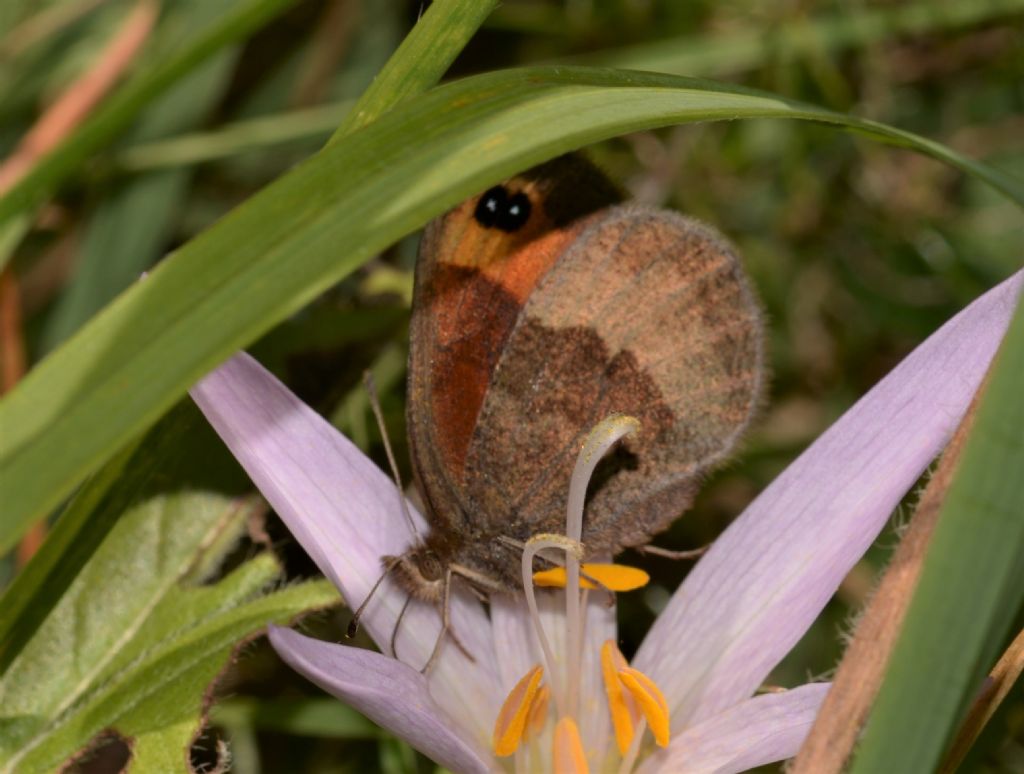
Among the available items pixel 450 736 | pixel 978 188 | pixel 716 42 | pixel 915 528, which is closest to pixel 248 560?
pixel 450 736

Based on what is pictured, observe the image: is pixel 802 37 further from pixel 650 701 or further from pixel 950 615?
pixel 950 615

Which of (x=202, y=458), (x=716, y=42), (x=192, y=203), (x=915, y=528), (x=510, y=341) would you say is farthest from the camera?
(x=192, y=203)

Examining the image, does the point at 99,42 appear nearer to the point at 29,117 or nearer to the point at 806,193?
the point at 29,117

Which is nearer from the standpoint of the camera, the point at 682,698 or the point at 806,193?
the point at 682,698

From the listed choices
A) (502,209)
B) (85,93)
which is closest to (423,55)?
(502,209)

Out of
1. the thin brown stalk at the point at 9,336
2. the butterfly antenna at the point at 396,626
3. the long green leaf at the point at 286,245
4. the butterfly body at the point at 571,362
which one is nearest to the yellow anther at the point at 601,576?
the butterfly body at the point at 571,362

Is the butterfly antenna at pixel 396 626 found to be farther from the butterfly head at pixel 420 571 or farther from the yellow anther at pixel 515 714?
the yellow anther at pixel 515 714

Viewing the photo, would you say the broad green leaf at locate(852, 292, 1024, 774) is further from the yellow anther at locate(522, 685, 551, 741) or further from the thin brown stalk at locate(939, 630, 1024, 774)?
the yellow anther at locate(522, 685, 551, 741)
